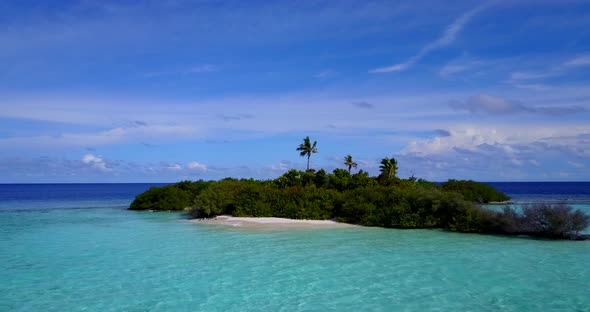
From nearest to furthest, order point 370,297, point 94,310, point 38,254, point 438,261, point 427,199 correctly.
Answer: point 94,310
point 370,297
point 438,261
point 38,254
point 427,199

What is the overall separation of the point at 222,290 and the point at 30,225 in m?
26.0

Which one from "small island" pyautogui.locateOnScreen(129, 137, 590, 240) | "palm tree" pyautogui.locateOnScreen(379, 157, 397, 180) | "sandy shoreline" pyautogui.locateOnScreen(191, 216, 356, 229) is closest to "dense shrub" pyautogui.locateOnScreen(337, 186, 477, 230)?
"small island" pyautogui.locateOnScreen(129, 137, 590, 240)

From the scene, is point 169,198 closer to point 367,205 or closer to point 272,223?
point 272,223

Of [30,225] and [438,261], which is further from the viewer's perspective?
[30,225]

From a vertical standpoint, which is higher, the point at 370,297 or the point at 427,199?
the point at 427,199

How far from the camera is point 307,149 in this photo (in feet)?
188

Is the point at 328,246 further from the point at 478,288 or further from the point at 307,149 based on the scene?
the point at 307,149

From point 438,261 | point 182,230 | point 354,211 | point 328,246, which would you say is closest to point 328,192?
point 354,211

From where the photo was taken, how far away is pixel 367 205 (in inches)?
1221

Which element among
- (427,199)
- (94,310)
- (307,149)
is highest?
(307,149)

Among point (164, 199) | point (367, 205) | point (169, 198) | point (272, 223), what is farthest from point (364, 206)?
point (164, 199)

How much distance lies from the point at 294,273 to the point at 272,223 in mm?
17106

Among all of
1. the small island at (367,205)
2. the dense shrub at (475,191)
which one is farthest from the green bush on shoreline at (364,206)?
the dense shrub at (475,191)

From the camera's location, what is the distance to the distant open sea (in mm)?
11781
